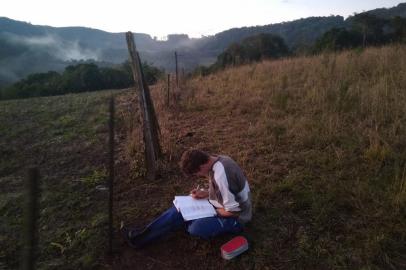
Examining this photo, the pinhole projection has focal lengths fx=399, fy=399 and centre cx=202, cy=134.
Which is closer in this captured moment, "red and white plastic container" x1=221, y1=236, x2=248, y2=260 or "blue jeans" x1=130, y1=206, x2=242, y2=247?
"red and white plastic container" x1=221, y1=236, x2=248, y2=260

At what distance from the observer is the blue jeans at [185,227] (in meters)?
3.31

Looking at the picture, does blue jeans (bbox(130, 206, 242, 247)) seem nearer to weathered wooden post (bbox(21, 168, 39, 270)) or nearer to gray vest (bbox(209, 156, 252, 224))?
gray vest (bbox(209, 156, 252, 224))

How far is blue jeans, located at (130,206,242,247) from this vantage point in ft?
10.8

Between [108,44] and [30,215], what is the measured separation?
393ft

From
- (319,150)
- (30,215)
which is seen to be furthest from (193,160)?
(319,150)

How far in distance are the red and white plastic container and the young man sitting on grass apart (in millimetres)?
160

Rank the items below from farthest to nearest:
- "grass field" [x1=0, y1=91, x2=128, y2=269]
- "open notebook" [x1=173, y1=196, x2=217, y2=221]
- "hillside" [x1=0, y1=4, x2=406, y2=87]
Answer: "hillside" [x1=0, y1=4, x2=406, y2=87] → "grass field" [x1=0, y1=91, x2=128, y2=269] → "open notebook" [x1=173, y1=196, x2=217, y2=221]

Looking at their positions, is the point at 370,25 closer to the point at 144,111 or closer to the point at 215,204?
the point at 144,111

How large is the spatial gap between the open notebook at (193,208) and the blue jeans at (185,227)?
5cm

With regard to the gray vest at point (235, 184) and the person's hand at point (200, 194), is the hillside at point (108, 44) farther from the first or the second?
the gray vest at point (235, 184)

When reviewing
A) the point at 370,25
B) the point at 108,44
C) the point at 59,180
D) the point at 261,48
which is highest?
the point at 108,44

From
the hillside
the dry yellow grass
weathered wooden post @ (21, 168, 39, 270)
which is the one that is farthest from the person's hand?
the hillside

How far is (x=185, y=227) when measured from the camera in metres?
3.61

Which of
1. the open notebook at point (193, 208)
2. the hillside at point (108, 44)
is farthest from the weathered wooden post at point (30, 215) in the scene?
the hillside at point (108, 44)
